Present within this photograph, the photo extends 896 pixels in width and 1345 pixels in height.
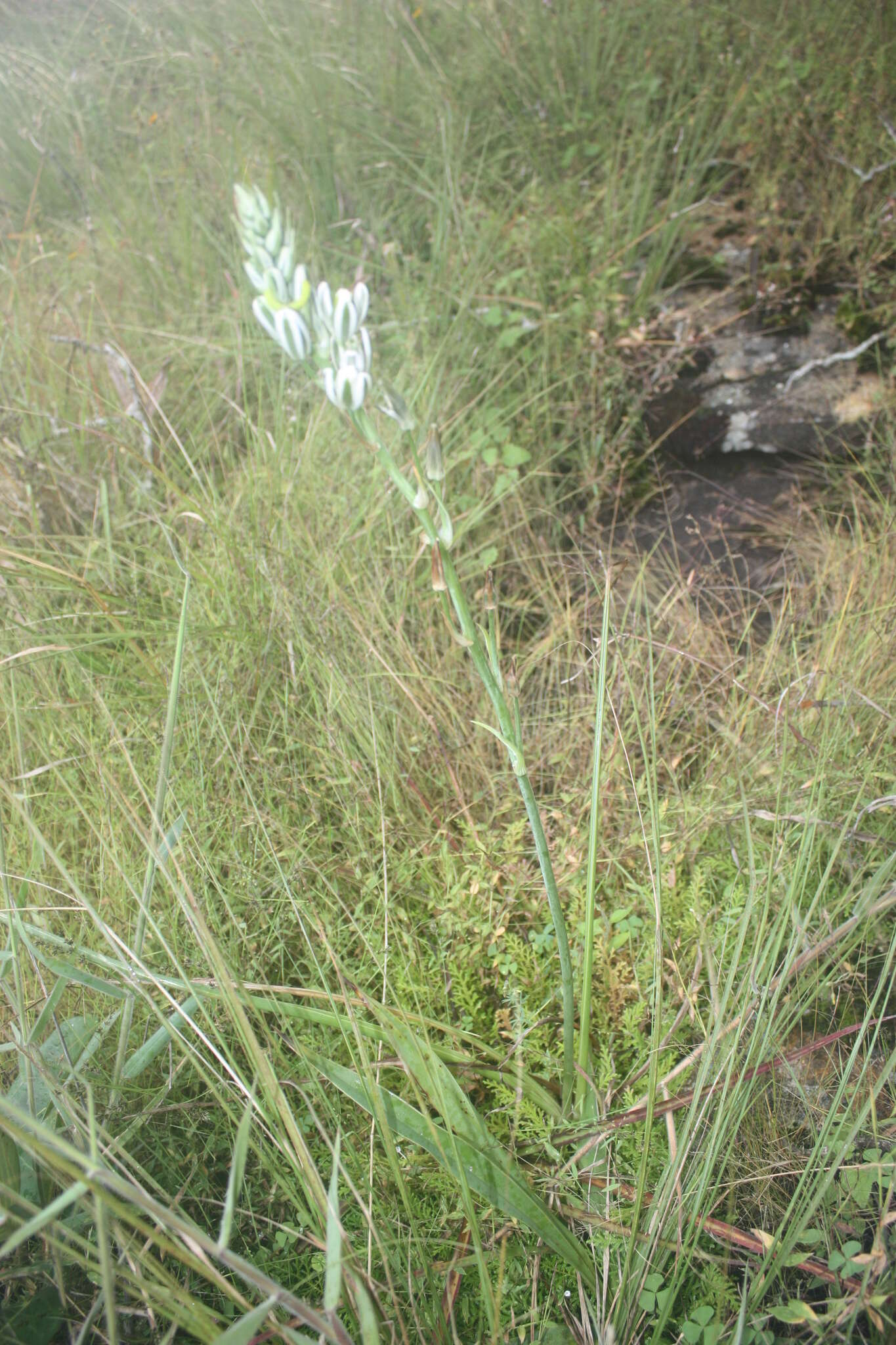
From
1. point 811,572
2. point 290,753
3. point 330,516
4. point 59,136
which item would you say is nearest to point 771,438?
point 811,572

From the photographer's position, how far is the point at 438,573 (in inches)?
36.4

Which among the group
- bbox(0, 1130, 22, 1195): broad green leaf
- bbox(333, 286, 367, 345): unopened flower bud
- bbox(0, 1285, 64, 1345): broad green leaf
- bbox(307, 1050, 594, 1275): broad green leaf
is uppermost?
bbox(333, 286, 367, 345): unopened flower bud

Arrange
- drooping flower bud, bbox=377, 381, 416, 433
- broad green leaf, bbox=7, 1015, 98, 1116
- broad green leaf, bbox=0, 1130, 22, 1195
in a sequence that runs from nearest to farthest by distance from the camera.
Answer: drooping flower bud, bbox=377, 381, 416, 433 → broad green leaf, bbox=0, 1130, 22, 1195 → broad green leaf, bbox=7, 1015, 98, 1116

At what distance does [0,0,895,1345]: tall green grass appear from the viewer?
102 centimetres

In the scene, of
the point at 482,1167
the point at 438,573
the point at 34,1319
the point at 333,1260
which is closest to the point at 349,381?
the point at 438,573

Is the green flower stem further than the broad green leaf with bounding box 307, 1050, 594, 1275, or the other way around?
the broad green leaf with bounding box 307, 1050, 594, 1275

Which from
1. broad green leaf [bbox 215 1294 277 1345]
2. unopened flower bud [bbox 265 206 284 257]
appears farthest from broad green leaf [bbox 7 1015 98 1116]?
unopened flower bud [bbox 265 206 284 257]

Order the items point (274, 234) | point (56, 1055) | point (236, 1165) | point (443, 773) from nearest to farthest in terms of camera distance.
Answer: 1. point (236, 1165)
2. point (274, 234)
3. point (56, 1055)
4. point (443, 773)

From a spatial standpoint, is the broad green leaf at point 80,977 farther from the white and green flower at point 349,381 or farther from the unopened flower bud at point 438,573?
the white and green flower at point 349,381

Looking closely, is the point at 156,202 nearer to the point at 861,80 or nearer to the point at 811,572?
the point at 861,80

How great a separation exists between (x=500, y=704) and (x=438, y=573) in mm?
168

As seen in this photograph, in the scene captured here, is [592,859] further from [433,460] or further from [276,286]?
[276,286]

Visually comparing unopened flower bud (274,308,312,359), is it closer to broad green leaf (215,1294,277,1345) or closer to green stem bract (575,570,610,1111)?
green stem bract (575,570,610,1111)

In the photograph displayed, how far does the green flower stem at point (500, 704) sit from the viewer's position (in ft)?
2.72
